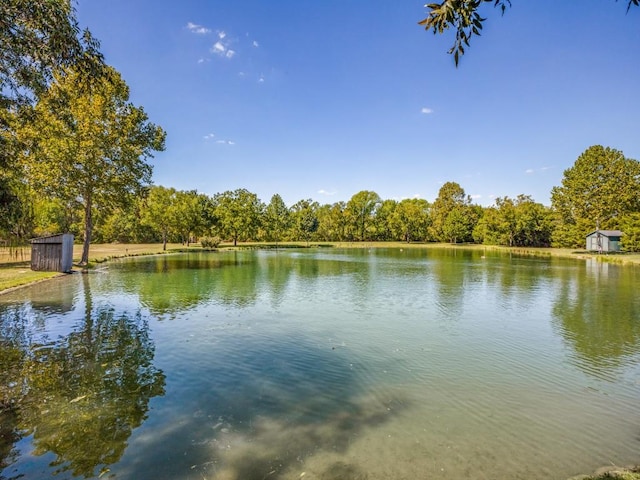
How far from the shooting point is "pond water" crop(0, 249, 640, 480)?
5793mm

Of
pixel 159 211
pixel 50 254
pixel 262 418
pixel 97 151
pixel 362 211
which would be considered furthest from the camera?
pixel 362 211

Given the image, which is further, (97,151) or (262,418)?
(97,151)

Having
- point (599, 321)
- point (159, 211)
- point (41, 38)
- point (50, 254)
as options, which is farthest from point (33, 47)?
point (159, 211)

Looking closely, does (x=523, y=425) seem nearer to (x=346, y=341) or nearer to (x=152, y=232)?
(x=346, y=341)

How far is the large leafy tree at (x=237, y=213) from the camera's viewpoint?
89.2m

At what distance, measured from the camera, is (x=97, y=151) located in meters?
31.2

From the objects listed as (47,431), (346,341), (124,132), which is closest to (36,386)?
(47,431)

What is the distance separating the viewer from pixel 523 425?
7094 mm

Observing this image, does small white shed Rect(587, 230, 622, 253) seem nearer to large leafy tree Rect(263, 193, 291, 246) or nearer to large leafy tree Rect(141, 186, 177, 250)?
large leafy tree Rect(263, 193, 291, 246)

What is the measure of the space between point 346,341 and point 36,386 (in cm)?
848

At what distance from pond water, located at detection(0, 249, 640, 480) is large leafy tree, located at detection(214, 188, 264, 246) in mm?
71377

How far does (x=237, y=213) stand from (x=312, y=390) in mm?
84724

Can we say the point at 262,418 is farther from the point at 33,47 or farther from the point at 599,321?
the point at 599,321

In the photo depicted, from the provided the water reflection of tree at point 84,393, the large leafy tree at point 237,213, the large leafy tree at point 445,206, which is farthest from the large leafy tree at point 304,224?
the water reflection of tree at point 84,393
